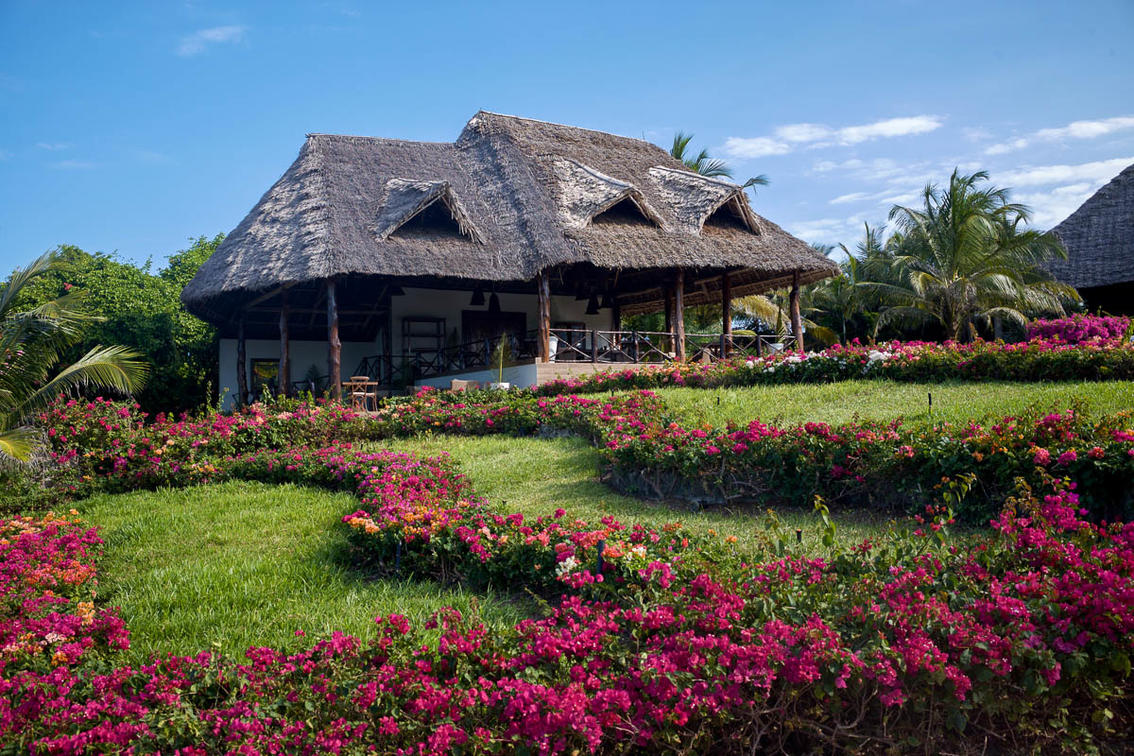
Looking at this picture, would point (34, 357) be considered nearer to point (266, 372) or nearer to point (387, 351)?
point (387, 351)

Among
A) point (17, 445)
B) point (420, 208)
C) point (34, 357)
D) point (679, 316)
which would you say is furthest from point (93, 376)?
point (679, 316)

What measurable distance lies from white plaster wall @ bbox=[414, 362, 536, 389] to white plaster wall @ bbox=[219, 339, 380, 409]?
2623mm

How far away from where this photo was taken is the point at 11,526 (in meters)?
5.76

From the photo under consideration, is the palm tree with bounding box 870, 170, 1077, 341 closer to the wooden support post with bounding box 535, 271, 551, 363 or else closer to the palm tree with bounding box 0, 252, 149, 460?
the wooden support post with bounding box 535, 271, 551, 363

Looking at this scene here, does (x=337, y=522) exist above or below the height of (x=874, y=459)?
below

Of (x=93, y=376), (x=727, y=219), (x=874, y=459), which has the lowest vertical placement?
(x=874, y=459)

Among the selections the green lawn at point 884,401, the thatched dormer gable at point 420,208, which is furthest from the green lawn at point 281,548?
the thatched dormer gable at point 420,208

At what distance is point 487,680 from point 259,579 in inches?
94.1

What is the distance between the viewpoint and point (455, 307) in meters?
18.0

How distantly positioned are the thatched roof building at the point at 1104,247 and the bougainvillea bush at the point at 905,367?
1071 centimetres

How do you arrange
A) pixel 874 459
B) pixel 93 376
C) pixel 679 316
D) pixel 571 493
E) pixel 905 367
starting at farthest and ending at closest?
pixel 679 316 → pixel 905 367 → pixel 93 376 → pixel 571 493 → pixel 874 459

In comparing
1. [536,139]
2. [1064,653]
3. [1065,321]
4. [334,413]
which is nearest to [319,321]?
[536,139]

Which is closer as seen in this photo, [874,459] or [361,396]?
[874,459]

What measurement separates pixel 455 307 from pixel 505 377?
3.54 meters
